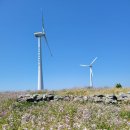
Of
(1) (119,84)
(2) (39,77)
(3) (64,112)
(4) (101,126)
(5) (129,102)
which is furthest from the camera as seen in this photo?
(2) (39,77)

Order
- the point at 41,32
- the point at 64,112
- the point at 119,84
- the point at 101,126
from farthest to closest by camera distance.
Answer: the point at 41,32, the point at 119,84, the point at 64,112, the point at 101,126

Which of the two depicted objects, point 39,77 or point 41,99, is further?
point 39,77

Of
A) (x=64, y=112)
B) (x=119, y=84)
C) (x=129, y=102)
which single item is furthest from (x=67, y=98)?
(x=119, y=84)

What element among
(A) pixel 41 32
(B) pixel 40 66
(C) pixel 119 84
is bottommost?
(C) pixel 119 84

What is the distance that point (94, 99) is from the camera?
85.5ft

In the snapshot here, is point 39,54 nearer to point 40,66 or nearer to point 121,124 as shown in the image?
point 40,66

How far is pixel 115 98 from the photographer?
88.7ft

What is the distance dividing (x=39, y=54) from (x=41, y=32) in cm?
589

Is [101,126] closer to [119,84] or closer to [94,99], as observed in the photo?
[94,99]

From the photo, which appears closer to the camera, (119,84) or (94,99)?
(94,99)

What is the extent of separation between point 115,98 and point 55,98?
4596 millimetres

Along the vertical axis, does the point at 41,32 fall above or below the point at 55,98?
above

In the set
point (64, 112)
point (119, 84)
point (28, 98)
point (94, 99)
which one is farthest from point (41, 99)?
point (119, 84)

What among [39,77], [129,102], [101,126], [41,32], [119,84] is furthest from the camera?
[41,32]
